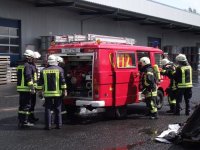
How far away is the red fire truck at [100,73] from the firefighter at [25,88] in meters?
1.27

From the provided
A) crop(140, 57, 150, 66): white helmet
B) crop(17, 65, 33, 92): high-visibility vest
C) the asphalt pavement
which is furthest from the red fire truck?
crop(17, 65, 33, 92): high-visibility vest

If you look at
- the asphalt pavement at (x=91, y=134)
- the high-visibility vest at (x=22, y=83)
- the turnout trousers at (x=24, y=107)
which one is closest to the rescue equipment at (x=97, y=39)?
the high-visibility vest at (x=22, y=83)

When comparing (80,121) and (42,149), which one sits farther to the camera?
(80,121)

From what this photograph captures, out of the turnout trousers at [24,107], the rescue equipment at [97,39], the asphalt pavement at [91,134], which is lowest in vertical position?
the asphalt pavement at [91,134]

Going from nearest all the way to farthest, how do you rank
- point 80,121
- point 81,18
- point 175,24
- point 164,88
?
1. point 80,121
2. point 164,88
3. point 81,18
4. point 175,24

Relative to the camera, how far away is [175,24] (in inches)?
1433

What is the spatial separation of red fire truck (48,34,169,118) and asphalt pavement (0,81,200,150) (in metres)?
0.55

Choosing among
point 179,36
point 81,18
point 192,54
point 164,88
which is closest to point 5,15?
point 81,18

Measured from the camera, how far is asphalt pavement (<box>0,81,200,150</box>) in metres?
8.00

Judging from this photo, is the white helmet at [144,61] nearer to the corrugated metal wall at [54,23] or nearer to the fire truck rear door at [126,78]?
the fire truck rear door at [126,78]

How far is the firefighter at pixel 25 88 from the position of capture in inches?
393

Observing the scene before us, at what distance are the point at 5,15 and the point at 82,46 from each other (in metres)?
12.5

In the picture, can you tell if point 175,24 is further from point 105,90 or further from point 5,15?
point 105,90

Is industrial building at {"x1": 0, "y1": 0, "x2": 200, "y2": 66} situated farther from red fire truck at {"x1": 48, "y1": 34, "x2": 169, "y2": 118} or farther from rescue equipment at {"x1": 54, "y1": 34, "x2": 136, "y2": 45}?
red fire truck at {"x1": 48, "y1": 34, "x2": 169, "y2": 118}
